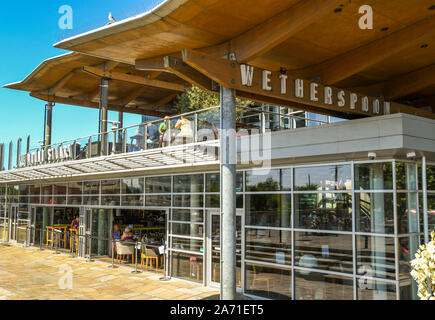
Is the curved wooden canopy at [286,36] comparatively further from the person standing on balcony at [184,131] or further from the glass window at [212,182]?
the glass window at [212,182]

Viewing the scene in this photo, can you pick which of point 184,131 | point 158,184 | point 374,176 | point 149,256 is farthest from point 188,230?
point 374,176

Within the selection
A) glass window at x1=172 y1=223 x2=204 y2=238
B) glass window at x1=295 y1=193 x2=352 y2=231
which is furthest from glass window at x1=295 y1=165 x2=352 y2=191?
glass window at x1=172 y1=223 x2=204 y2=238

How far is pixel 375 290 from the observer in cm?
862

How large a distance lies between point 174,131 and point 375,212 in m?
6.11

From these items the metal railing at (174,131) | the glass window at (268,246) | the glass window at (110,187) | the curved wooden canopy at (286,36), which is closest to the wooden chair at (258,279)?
the glass window at (268,246)

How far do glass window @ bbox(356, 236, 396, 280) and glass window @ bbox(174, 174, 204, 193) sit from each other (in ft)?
18.7

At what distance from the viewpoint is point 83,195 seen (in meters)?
19.1

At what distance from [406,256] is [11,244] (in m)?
22.9

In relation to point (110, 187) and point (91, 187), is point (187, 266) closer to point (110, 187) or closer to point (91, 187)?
point (110, 187)

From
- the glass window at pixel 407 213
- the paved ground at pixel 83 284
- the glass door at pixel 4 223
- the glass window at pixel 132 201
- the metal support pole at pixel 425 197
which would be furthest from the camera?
the glass door at pixel 4 223

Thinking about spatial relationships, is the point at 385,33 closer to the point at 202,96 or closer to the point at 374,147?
the point at 374,147

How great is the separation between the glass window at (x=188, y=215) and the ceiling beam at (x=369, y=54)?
5.41 m

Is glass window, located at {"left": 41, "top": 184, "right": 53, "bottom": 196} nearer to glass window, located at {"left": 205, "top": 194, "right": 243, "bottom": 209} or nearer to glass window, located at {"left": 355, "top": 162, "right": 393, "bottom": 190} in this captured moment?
glass window, located at {"left": 205, "top": 194, "right": 243, "bottom": 209}

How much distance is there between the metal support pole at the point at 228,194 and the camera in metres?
8.96
